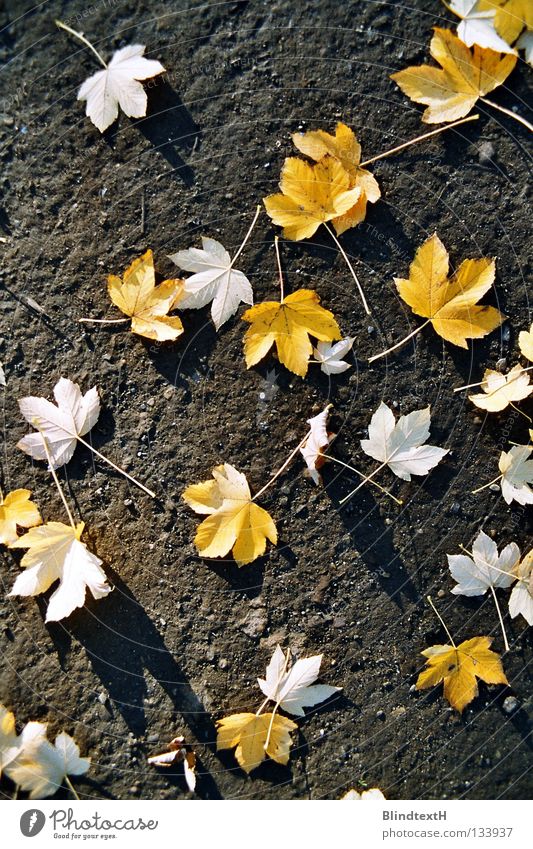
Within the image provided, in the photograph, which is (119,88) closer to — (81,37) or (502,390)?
(81,37)

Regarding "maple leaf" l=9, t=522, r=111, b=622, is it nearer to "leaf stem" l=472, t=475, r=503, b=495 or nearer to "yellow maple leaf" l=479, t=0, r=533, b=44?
"leaf stem" l=472, t=475, r=503, b=495

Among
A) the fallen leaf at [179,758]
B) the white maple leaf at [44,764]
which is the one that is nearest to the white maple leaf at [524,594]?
the fallen leaf at [179,758]

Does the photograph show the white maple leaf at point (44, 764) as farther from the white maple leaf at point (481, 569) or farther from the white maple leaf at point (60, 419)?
the white maple leaf at point (481, 569)

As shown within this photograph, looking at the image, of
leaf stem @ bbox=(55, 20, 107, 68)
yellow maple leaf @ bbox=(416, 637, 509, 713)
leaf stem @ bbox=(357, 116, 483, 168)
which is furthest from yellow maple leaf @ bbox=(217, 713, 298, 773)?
leaf stem @ bbox=(55, 20, 107, 68)

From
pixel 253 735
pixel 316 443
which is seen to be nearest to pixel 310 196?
pixel 316 443

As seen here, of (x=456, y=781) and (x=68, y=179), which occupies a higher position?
(x=68, y=179)

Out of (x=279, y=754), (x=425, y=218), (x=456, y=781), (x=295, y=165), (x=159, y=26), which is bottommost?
(x=456, y=781)
